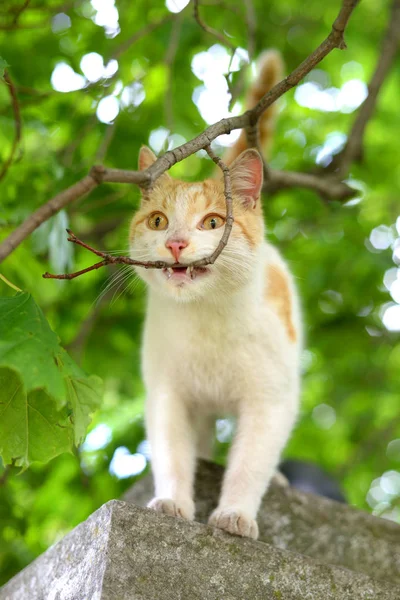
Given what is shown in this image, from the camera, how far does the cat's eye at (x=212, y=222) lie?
223cm

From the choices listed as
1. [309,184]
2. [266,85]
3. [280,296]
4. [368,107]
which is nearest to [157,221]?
[280,296]

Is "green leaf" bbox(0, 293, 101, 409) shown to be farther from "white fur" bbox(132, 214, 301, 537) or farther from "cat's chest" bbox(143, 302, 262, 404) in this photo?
"cat's chest" bbox(143, 302, 262, 404)

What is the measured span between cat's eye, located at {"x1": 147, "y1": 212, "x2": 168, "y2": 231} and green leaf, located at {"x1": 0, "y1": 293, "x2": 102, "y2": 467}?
789 millimetres

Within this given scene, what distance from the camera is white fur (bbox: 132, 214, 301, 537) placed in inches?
87.1

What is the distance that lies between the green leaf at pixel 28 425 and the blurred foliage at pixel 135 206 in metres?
0.81

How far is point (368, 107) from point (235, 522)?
256cm

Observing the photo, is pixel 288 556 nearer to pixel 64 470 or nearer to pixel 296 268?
pixel 64 470

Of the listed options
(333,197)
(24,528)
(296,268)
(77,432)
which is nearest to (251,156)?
(333,197)

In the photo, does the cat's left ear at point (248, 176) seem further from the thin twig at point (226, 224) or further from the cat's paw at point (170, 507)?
the cat's paw at point (170, 507)

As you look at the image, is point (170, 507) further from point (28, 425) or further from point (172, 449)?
point (28, 425)

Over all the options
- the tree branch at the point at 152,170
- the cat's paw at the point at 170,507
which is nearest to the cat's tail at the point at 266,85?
the tree branch at the point at 152,170

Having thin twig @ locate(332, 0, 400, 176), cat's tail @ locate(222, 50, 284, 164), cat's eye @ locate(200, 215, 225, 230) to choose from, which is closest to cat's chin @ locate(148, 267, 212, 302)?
cat's eye @ locate(200, 215, 225, 230)

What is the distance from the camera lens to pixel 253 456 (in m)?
2.25

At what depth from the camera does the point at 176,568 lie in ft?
5.41
